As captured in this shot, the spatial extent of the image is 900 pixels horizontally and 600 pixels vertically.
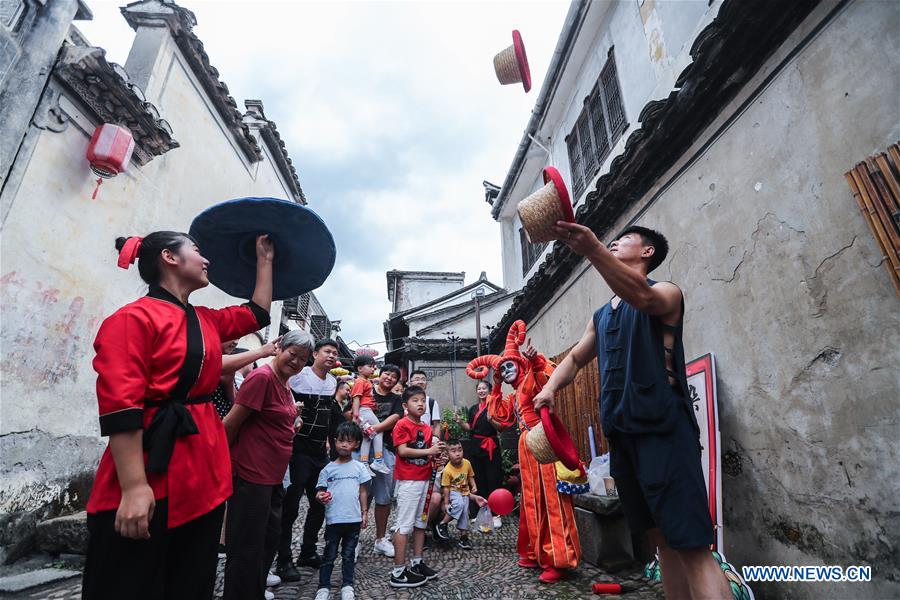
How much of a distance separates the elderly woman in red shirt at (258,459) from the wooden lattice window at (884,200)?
360cm

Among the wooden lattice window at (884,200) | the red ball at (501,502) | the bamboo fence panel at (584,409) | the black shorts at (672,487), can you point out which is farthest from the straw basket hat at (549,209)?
the red ball at (501,502)

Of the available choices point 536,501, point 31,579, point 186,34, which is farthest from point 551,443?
point 186,34

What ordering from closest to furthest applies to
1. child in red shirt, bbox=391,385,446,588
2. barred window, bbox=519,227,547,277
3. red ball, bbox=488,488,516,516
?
child in red shirt, bbox=391,385,446,588
red ball, bbox=488,488,516,516
barred window, bbox=519,227,547,277

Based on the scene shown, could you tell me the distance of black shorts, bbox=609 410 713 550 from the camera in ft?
5.96

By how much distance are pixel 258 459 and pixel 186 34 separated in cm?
825

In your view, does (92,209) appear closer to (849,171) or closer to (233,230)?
(233,230)

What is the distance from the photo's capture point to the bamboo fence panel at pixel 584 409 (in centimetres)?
542

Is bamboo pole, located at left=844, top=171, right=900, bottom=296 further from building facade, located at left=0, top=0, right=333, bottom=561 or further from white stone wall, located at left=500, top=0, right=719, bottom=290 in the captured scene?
building facade, located at left=0, top=0, right=333, bottom=561

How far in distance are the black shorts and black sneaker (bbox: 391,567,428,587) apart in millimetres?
2747

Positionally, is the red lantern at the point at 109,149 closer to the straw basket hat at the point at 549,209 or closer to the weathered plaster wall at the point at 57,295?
the weathered plaster wall at the point at 57,295

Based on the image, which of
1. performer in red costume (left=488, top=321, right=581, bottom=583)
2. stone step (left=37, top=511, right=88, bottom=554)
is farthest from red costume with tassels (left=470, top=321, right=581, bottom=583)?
stone step (left=37, top=511, right=88, bottom=554)

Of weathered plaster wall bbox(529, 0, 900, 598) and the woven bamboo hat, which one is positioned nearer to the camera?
weathered plaster wall bbox(529, 0, 900, 598)

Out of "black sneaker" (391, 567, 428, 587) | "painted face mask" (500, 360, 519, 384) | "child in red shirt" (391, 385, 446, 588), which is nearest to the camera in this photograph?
"black sneaker" (391, 567, 428, 587)

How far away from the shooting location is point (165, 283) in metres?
2.04
